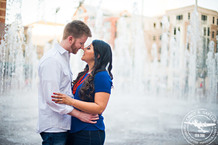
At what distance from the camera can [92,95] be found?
6.07 ft

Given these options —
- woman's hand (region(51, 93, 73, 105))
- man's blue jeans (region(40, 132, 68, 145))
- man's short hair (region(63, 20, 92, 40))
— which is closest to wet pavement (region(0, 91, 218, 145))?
man's blue jeans (region(40, 132, 68, 145))

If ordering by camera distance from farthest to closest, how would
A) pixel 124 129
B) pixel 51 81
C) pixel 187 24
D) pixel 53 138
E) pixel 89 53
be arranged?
pixel 187 24 → pixel 124 129 → pixel 89 53 → pixel 53 138 → pixel 51 81

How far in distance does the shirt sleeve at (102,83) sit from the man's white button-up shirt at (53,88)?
251 mm

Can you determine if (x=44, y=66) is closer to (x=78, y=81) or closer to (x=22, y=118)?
(x=78, y=81)

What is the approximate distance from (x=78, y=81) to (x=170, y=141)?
9.46 feet

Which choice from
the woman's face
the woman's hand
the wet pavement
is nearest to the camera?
the woman's hand

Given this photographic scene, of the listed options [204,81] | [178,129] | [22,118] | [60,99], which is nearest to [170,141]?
[178,129]

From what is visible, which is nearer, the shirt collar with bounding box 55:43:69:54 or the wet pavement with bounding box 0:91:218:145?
the shirt collar with bounding box 55:43:69:54

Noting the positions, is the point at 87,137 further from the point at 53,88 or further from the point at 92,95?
the point at 53,88

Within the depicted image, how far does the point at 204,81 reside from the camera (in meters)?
13.1

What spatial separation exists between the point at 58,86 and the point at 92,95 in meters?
0.29

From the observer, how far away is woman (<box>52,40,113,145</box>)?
179 centimetres

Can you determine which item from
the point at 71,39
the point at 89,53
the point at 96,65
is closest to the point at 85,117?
the point at 96,65

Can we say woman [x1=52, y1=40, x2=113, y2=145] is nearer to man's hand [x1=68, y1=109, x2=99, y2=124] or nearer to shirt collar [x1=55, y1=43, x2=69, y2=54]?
man's hand [x1=68, y1=109, x2=99, y2=124]
